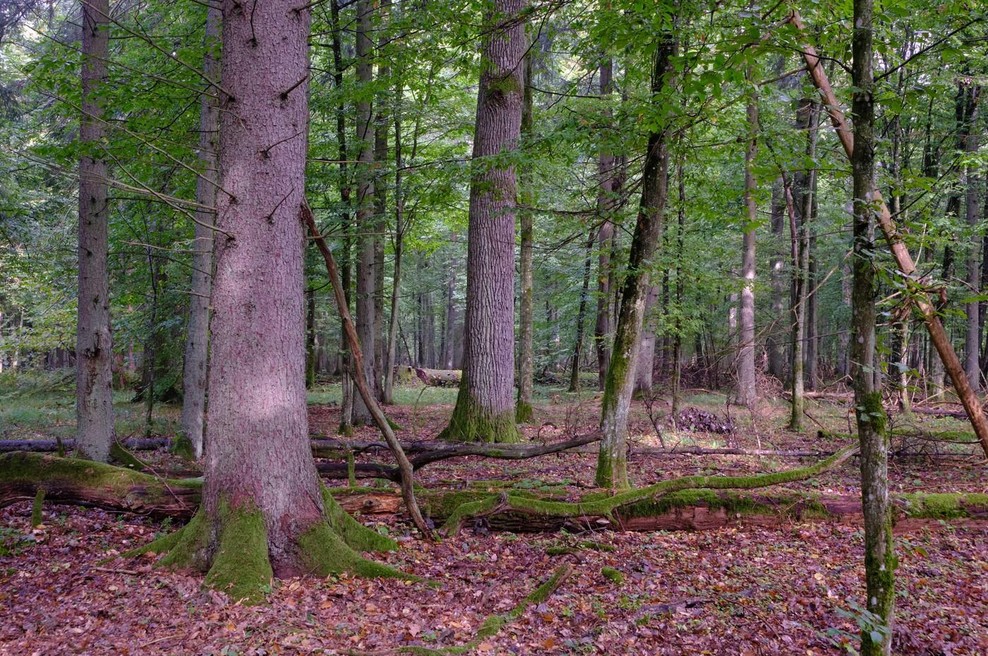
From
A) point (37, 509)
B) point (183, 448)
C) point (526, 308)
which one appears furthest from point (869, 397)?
point (526, 308)

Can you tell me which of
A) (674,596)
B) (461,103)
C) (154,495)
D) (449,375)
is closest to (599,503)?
(674,596)

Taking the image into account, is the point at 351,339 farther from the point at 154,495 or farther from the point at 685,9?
the point at 685,9

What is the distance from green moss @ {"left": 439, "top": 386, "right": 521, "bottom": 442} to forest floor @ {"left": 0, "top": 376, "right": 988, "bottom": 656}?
2.53m

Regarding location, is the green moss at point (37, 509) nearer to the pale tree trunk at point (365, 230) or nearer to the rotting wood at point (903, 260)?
the pale tree trunk at point (365, 230)

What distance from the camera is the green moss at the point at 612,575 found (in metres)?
5.16

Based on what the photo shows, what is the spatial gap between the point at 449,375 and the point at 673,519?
22.5 m

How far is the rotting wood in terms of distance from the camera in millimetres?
3760

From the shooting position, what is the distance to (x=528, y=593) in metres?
4.95

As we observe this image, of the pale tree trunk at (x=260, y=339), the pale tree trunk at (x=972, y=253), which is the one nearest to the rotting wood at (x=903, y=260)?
the pale tree trunk at (x=260, y=339)

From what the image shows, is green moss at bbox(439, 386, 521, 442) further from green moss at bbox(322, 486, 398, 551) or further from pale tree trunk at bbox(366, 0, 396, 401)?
green moss at bbox(322, 486, 398, 551)

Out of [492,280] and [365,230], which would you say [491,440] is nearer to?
[492,280]

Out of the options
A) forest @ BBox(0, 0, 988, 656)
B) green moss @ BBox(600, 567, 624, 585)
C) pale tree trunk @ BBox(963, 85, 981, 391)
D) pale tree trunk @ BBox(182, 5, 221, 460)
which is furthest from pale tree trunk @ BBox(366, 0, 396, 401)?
pale tree trunk @ BBox(963, 85, 981, 391)

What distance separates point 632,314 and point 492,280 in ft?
13.2

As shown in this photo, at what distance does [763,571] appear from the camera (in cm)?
545
